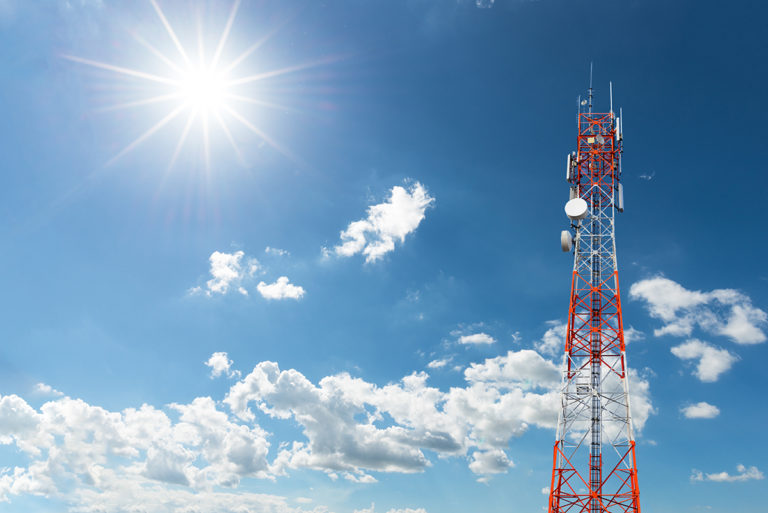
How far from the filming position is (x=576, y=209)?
7344 cm

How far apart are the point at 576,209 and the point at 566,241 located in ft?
14.5

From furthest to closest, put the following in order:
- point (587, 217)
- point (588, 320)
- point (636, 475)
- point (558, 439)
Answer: point (587, 217) < point (588, 320) < point (558, 439) < point (636, 475)

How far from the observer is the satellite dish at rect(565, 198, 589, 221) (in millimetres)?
73000

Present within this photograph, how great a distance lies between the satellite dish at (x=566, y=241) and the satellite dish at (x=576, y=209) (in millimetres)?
2527

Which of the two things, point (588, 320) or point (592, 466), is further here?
point (588, 320)

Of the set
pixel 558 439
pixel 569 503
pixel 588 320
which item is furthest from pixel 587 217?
pixel 569 503

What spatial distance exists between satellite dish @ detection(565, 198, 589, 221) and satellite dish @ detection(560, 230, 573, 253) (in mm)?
2527

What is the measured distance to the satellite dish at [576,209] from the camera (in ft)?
240

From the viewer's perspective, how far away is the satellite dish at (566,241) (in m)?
72.2

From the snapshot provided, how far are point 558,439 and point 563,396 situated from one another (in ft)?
15.7

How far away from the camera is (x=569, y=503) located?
206 feet

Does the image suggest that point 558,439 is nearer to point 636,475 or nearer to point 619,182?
point 636,475

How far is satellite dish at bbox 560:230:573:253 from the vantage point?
7219 centimetres

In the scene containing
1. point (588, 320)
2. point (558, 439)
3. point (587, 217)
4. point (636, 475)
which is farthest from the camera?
point (587, 217)
